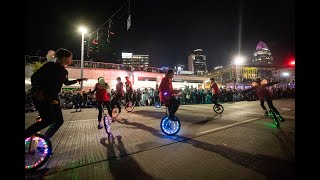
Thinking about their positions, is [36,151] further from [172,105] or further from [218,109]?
[218,109]

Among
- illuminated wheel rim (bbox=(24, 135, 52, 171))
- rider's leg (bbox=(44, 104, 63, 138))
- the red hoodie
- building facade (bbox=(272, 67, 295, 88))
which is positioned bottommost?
illuminated wheel rim (bbox=(24, 135, 52, 171))

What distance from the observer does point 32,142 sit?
11.3 feet

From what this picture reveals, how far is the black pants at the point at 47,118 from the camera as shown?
10.9 ft

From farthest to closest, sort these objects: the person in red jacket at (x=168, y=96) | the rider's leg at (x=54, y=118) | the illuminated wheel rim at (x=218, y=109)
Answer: the illuminated wheel rim at (x=218, y=109)
the person in red jacket at (x=168, y=96)
the rider's leg at (x=54, y=118)

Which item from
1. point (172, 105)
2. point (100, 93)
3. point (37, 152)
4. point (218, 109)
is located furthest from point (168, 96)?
point (218, 109)

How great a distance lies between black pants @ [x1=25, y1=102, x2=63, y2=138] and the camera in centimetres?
333

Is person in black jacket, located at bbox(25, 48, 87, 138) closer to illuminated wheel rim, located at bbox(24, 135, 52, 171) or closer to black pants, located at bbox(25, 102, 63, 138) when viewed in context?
black pants, located at bbox(25, 102, 63, 138)

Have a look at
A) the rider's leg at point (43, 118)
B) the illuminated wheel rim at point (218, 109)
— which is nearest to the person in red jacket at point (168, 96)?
the rider's leg at point (43, 118)

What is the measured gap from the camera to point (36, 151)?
3496mm

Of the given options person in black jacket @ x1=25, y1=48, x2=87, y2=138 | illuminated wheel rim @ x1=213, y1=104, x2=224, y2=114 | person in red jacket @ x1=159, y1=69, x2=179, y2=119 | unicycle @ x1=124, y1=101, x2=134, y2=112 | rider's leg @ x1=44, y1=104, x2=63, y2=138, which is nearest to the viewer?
person in black jacket @ x1=25, y1=48, x2=87, y2=138

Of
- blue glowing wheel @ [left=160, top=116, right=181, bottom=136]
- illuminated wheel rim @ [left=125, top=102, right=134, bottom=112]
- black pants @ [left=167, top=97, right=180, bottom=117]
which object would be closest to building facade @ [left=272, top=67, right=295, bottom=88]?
illuminated wheel rim @ [left=125, top=102, right=134, bottom=112]

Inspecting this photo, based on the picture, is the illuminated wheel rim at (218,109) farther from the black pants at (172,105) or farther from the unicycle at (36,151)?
the unicycle at (36,151)
